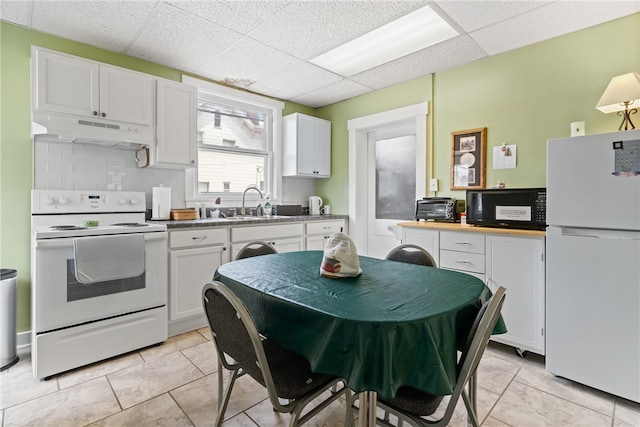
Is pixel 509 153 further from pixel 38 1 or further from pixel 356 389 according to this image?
pixel 38 1

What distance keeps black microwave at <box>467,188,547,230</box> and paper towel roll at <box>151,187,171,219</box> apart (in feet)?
9.16

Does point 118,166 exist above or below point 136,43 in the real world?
below

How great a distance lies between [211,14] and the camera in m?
2.31

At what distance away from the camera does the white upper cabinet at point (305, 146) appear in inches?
160

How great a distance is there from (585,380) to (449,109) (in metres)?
2.50

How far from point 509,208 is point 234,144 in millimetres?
2993

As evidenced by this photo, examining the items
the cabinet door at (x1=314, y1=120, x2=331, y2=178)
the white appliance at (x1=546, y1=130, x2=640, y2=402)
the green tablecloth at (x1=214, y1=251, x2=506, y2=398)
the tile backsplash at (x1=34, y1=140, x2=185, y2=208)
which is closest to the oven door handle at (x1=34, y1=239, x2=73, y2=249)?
the tile backsplash at (x1=34, y1=140, x2=185, y2=208)

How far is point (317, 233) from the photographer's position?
3816 millimetres

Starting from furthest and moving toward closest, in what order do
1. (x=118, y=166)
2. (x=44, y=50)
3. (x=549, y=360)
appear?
(x=118, y=166) < (x=44, y=50) < (x=549, y=360)

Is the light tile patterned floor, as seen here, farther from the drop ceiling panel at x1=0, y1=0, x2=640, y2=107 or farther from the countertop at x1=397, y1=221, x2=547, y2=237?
the drop ceiling panel at x1=0, y1=0, x2=640, y2=107

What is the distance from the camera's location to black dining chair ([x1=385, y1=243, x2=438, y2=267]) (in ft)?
6.61

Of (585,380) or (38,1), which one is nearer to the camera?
(585,380)

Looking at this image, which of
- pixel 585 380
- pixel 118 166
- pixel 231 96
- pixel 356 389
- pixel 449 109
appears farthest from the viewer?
pixel 231 96

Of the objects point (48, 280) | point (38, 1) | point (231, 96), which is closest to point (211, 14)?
point (38, 1)
